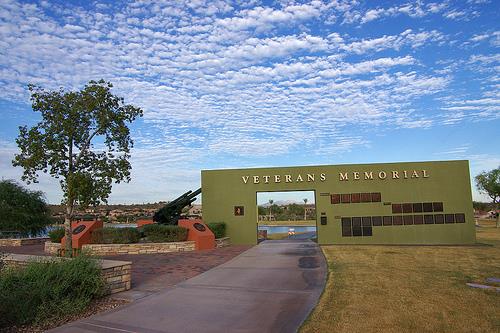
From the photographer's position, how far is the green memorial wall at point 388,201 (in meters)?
23.8

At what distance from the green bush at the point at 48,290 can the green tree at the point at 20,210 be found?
78.2 ft

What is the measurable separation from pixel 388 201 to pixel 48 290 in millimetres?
20952

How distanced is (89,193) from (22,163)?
2.60 meters

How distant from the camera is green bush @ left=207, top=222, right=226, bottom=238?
2343cm

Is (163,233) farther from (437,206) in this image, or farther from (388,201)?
(437,206)

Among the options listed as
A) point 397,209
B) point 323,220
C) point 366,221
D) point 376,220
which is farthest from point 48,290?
point 397,209

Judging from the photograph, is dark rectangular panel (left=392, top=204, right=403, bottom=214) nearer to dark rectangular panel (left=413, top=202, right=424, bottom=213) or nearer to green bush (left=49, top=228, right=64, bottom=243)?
dark rectangular panel (left=413, top=202, right=424, bottom=213)

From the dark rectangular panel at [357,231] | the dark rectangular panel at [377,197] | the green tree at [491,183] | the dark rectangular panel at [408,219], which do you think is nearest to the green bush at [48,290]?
the dark rectangular panel at [357,231]

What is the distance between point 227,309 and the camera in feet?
26.3

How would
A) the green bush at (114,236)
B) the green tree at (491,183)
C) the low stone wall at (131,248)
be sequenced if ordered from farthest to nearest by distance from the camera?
1. the green tree at (491,183)
2. the green bush at (114,236)
3. the low stone wall at (131,248)

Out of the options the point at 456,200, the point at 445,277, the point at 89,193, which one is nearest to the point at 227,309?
the point at 445,277

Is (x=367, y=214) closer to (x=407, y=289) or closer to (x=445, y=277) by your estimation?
(x=445, y=277)

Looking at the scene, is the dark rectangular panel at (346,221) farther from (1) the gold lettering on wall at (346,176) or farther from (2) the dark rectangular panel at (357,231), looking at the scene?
(1) the gold lettering on wall at (346,176)

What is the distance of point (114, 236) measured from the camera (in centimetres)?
2003
